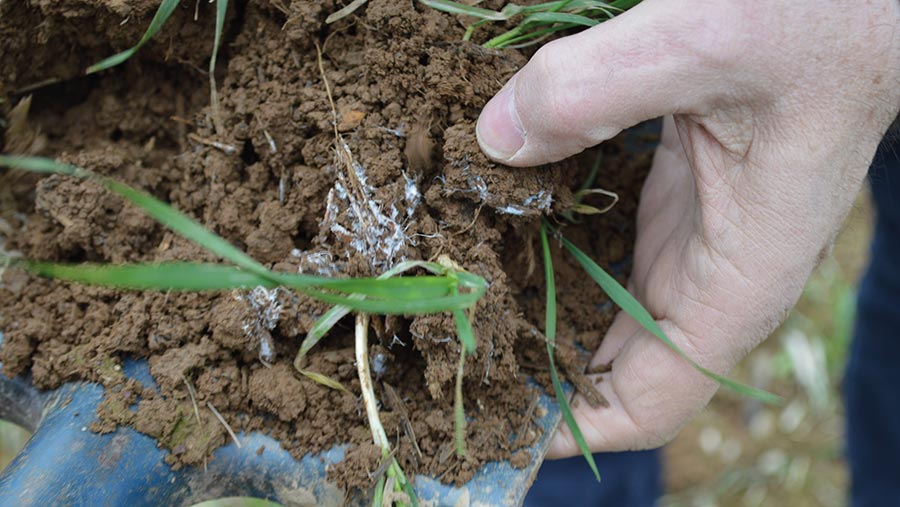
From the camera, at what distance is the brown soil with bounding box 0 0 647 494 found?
3.82ft

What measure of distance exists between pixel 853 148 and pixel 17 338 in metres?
1.44

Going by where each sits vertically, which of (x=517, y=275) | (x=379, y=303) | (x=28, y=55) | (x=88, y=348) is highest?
(x=28, y=55)

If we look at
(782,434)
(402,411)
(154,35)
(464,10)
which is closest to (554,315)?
(402,411)

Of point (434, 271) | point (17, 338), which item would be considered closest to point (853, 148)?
point (434, 271)

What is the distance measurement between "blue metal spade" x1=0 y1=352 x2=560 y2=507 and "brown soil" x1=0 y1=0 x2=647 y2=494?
0.09ft

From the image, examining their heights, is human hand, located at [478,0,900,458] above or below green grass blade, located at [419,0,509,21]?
below

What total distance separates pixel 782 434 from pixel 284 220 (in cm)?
280

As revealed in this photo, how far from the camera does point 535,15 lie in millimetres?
1162

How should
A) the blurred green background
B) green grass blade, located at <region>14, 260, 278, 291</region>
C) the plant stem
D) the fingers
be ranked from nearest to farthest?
green grass blade, located at <region>14, 260, 278, 291</region>, the plant stem, the fingers, the blurred green background

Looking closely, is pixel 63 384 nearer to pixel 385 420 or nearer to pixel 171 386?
pixel 171 386

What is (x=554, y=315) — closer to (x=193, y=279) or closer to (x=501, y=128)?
(x=501, y=128)

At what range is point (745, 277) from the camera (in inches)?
48.3

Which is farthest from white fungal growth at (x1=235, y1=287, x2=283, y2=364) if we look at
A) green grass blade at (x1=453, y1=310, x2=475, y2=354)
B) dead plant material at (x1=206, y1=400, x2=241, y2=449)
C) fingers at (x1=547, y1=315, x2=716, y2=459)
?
fingers at (x1=547, y1=315, x2=716, y2=459)

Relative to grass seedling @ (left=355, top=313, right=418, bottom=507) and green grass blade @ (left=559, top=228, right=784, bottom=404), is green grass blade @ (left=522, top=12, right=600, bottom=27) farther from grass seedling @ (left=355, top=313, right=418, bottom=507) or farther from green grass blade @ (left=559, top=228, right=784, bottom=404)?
grass seedling @ (left=355, top=313, right=418, bottom=507)
